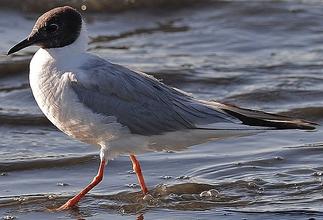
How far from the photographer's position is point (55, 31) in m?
8.27

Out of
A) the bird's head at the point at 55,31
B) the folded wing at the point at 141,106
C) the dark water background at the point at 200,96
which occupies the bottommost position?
the dark water background at the point at 200,96

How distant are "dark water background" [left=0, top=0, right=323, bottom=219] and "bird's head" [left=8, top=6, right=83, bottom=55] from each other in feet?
4.18

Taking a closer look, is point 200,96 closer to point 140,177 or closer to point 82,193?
point 140,177

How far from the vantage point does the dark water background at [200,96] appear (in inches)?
327

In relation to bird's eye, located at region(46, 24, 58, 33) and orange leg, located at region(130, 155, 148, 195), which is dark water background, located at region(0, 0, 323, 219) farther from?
bird's eye, located at region(46, 24, 58, 33)

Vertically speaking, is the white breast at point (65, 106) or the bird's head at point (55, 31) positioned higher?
the bird's head at point (55, 31)

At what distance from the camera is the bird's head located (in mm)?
8250

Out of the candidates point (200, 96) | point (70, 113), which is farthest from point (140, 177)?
point (200, 96)

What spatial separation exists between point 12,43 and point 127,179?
494 centimetres

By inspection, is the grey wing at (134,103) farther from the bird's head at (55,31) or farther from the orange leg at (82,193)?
the orange leg at (82,193)

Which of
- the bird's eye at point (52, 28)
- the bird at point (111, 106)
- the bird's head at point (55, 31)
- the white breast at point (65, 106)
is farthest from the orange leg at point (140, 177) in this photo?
the bird's eye at point (52, 28)

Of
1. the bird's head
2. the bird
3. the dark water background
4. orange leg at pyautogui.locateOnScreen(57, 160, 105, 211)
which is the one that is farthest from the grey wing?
the dark water background

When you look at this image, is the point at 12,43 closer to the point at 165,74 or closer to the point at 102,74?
the point at 165,74

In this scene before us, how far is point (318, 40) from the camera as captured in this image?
13.5 metres
